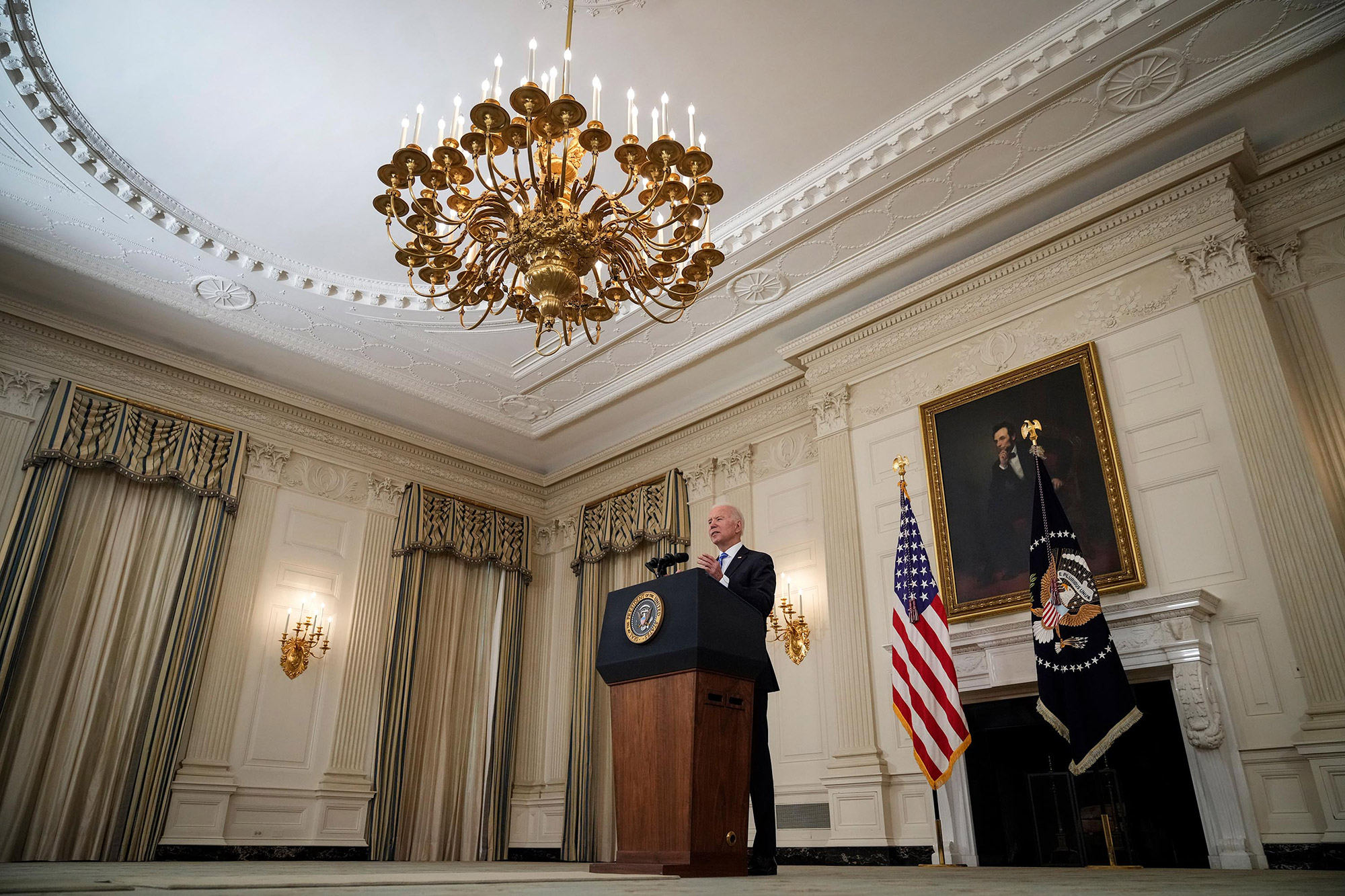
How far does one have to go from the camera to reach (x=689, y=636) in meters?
3.00

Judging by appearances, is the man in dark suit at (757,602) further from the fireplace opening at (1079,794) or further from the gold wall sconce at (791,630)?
the gold wall sconce at (791,630)

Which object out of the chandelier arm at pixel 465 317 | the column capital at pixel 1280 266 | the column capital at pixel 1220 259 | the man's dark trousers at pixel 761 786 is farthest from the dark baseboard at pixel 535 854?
the column capital at pixel 1280 266

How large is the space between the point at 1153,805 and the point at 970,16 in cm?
448

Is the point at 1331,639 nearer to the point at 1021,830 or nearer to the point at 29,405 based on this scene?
the point at 1021,830

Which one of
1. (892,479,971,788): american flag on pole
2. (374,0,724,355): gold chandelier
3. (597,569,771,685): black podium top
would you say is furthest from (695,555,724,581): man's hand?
(892,479,971,788): american flag on pole

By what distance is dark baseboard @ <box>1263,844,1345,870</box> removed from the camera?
391cm

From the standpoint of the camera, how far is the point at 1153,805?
465 centimetres

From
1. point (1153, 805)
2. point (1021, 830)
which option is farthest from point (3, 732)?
point (1153, 805)

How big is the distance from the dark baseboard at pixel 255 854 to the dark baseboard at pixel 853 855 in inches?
147

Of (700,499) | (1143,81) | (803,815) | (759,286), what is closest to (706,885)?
(803,815)

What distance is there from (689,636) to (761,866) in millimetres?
958

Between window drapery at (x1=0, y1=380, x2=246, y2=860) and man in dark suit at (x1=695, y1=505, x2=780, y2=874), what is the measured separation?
523cm

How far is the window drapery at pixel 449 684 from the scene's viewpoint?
7.84 metres

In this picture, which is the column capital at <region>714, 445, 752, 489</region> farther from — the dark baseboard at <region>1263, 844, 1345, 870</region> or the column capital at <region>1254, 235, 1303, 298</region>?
the dark baseboard at <region>1263, 844, 1345, 870</region>
